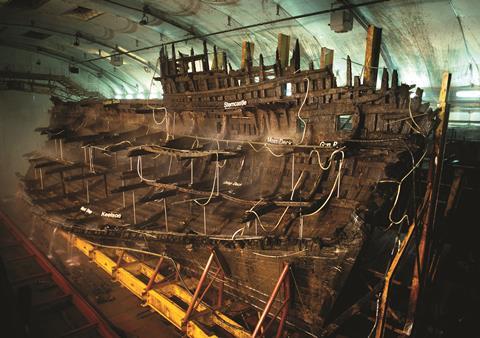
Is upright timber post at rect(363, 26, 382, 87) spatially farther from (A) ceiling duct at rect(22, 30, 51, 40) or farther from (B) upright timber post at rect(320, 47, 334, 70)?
(A) ceiling duct at rect(22, 30, 51, 40)

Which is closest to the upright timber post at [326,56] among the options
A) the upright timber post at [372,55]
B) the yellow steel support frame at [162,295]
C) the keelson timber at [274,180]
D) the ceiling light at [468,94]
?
the keelson timber at [274,180]

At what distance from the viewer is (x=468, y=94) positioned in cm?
1009

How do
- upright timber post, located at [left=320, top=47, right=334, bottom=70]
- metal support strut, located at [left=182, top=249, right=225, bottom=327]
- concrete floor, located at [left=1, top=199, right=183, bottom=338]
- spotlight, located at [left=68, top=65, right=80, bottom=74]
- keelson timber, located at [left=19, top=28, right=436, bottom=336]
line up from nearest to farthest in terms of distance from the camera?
keelson timber, located at [left=19, top=28, right=436, bottom=336]
metal support strut, located at [left=182, top=249, right=225, bottom=327]
concrete floor, located at [left=1, top=199, right=183, bottom=338]
upright timber post, located at [left=320, top=47, right=334, bottom=70]
spotlight, located at [left=68, top=65, right=80, bottom=74]

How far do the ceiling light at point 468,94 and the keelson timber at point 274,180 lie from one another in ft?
21.2

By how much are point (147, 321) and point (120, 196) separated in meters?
3.28

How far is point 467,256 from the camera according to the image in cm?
554

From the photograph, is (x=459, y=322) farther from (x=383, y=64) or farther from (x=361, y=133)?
(x=383, y=64)

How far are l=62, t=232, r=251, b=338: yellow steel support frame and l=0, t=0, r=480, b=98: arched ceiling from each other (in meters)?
8.70

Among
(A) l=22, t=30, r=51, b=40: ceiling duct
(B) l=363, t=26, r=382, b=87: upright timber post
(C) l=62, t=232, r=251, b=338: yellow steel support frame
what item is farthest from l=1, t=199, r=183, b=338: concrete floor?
(A) l=22, t=30, r=51, b=40: ceiling duct

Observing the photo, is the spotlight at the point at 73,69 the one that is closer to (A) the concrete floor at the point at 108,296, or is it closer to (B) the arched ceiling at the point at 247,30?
(B) the arched ceiling at the point at 247,30

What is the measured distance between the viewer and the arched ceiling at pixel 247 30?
8656 mm

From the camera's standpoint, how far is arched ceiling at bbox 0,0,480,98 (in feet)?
28.4

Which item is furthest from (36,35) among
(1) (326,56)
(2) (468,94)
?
(2) (468,94)

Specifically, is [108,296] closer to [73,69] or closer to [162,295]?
[162,295]
